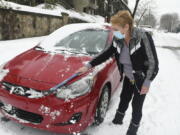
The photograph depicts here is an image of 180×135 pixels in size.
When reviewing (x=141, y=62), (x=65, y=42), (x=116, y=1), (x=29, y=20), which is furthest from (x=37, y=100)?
(x=116, y=1)

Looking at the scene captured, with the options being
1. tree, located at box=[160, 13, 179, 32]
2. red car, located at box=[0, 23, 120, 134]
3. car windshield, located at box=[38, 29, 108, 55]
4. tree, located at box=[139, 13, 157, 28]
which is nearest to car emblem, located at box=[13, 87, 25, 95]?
red car, located at box=[0, 23, 120, 134]

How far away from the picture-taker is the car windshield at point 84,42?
126 inches

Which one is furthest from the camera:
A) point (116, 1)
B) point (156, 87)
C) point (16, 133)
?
point (116, 1)

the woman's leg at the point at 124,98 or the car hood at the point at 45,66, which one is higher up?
the car hood at the point at 45,66

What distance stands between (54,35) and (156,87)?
267cm

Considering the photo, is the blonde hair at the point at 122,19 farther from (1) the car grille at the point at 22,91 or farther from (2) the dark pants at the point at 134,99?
(1) the car grille at the point at 22,91

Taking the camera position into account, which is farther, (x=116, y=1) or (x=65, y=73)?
(x=116, y=1)

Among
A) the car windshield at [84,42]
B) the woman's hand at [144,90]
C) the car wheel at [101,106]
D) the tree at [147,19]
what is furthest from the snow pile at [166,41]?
the tree at [147,19]

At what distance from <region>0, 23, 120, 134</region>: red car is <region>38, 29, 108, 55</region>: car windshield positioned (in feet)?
0.75

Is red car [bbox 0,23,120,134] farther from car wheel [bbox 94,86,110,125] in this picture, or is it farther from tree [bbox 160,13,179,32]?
tree [bbox 160,13,179,32]

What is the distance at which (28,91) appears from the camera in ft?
7.29

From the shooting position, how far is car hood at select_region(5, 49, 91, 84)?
237 cm

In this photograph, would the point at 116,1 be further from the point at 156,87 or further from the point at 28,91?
the point at 28,91

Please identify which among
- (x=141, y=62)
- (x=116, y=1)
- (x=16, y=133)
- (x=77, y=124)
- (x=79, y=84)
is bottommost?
(x=16, y=133)
